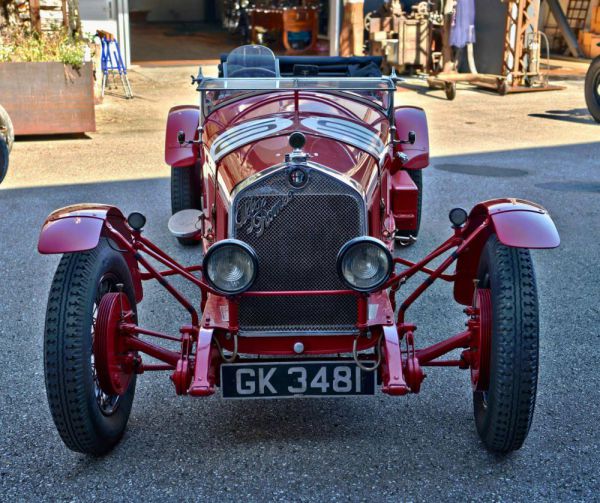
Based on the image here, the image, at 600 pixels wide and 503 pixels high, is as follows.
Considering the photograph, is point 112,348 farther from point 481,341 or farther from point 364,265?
point 481,341

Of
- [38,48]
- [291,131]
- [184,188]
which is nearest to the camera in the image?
[291,131]

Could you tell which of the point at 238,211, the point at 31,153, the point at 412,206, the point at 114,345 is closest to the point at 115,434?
the point at 114,345

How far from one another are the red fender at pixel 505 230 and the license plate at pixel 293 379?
0.77 metres

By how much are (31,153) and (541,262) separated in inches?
232

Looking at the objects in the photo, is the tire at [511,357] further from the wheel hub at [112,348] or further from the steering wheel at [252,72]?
the steering wheel at [252,72]

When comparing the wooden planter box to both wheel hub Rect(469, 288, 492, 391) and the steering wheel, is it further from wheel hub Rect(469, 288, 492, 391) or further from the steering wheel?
wheel hub Rect(469, 288, 492, 391)

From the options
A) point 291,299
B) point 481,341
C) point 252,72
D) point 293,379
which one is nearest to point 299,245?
point 291,299

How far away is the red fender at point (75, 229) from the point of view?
3.26 meters

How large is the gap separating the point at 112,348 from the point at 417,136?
299 cm

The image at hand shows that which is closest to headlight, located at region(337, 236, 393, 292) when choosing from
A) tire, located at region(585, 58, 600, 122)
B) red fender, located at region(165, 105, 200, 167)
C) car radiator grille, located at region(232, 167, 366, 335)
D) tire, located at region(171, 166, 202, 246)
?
car radiator grille, located at region(232, 167, 366, 335)

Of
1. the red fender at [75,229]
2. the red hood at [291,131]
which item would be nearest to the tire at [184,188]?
the red hood at [291,131]

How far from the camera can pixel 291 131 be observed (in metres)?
3.82

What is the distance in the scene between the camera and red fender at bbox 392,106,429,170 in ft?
17.9

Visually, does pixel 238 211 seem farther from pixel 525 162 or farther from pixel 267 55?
pixel 525 162
